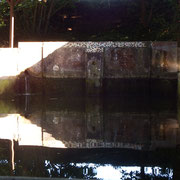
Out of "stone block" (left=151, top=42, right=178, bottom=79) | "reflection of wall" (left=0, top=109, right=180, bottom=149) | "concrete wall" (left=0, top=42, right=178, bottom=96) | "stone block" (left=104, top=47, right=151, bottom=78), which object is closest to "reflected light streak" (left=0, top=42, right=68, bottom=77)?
"concrete wall" (left=0, top=42, right=178, bottom=96)

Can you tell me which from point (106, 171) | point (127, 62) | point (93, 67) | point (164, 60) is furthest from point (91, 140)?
point (164, 60)

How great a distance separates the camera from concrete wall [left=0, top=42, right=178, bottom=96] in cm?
1104

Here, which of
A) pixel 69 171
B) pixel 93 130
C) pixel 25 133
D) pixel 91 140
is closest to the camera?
pixel 69 171

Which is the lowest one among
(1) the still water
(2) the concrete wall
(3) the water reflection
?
(3) the water reflection

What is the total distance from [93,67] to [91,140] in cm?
556

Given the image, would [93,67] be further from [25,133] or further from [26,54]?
[25,133]

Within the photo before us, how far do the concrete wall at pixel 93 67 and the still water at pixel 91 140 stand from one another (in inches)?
56.8

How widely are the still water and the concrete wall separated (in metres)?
1.44

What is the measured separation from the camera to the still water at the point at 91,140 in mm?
4074

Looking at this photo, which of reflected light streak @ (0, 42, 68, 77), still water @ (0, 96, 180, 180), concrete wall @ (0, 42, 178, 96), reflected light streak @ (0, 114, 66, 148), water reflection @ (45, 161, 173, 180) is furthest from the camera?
reflected light streak @ (0, 42, 68, 77)

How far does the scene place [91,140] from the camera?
5742mm

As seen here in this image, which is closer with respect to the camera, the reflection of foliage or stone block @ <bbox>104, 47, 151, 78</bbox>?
the reflection of foliage

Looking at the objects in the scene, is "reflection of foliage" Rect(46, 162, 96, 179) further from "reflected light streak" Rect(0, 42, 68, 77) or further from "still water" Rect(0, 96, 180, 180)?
"reflected light streak" Rect(0, 42, 68, 77)

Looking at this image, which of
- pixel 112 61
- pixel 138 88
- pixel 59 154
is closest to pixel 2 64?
pixel 112 61
